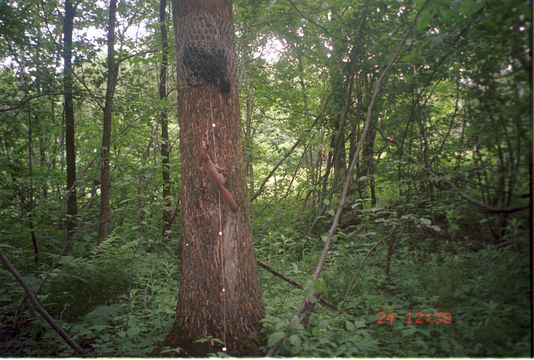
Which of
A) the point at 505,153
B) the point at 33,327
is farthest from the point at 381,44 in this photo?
the point at 33,327

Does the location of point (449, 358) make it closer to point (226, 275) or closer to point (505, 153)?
point (505, 153)

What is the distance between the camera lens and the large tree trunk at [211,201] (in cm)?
222

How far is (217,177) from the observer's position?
2.22m

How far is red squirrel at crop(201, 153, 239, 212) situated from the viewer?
221cm

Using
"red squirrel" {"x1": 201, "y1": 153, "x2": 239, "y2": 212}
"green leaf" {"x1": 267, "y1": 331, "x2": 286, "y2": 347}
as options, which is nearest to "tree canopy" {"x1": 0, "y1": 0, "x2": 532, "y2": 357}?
"green leaf" {"x1": 267, "y1": 331, "x2": 286, "y2": 347}

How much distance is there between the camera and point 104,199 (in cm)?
534

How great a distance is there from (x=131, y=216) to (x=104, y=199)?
1.95ft

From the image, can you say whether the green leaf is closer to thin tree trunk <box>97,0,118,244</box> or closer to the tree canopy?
the tree canopy

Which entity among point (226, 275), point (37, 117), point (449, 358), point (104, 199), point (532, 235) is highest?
point (37, 117)

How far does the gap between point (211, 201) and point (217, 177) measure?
20 centimetres
